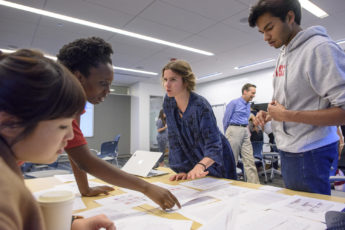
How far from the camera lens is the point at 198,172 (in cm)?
107

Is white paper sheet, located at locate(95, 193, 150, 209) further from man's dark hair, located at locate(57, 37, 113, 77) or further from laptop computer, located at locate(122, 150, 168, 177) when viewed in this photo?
man's dark hair, located at locate(57, 37, 113, 77)

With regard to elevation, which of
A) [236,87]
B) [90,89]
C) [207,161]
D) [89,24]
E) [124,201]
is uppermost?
[89,24]

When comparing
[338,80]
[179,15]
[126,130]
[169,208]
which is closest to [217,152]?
[169,208]

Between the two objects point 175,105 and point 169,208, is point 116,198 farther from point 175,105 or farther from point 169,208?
point 175,105

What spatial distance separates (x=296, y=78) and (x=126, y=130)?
745cm

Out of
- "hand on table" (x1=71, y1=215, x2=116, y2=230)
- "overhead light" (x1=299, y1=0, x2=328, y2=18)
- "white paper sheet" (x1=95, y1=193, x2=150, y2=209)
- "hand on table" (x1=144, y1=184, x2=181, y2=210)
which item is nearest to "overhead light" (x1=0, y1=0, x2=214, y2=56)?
"overhead light" (x1=299, y1=0, x2=328, y2=18)

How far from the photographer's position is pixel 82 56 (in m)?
1.00

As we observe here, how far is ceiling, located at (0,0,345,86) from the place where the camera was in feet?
9.38

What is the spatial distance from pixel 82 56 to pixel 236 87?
21.3 ft

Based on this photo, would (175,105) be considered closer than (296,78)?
No

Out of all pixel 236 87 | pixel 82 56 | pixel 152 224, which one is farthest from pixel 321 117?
pixel 236 87

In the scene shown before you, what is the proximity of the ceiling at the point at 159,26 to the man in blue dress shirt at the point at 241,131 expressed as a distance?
1.16 m

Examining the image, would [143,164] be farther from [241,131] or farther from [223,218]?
[241,131]

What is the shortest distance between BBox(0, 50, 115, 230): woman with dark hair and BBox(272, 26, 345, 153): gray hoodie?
2.94 feet
